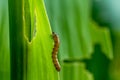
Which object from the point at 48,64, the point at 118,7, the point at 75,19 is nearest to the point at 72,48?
the point at 75,19

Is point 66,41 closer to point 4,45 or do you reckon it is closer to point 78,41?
point 78,41

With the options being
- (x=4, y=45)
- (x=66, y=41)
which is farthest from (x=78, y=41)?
(x=4, y=45)

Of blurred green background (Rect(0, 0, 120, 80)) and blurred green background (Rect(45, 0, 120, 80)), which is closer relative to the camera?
blurred green background (Rect(0, 0, 120, 80))

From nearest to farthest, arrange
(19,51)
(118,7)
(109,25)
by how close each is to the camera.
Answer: (19,51)
(109,25)
(118,7)

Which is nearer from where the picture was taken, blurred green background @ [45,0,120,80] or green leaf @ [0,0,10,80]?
green leaf @ [0,0,10,80]

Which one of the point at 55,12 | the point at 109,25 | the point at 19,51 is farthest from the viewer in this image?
the point at 109,25

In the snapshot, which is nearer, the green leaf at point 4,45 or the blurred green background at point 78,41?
the green leaf at point 4,45

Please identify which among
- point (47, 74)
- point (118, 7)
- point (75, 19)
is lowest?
point (47, 74)

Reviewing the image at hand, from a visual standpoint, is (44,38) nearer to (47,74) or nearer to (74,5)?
(47,74)
